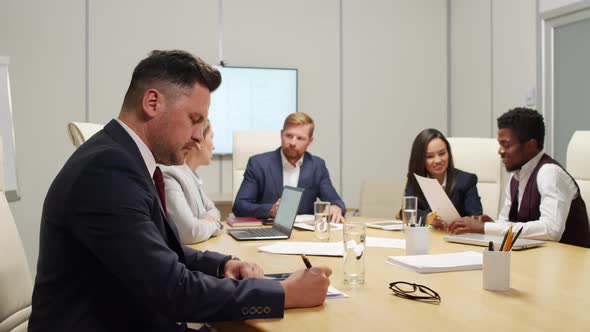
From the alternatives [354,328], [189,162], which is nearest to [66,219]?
[354,328]

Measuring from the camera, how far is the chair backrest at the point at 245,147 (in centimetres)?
384

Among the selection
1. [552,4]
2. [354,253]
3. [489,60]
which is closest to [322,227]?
[354,253]

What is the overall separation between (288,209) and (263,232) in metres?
0.16

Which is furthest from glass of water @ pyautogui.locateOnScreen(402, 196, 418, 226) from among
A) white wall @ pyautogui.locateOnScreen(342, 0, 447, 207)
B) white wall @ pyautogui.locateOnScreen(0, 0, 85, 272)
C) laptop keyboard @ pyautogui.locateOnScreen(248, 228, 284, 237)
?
white wall @ pyautogui.locateOnScreen(0, 0, 85, 272)

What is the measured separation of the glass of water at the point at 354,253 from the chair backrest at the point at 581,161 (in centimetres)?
176

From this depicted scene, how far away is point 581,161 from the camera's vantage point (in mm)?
2723

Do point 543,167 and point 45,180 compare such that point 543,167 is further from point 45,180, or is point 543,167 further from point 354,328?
point 45,180

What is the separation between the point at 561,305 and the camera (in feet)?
4.08

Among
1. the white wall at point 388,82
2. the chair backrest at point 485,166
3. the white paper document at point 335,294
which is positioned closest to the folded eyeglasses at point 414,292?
the white paper document at point 335,294

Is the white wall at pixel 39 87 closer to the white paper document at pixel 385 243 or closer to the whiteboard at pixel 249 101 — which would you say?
the whiteboard at pixel 249 101

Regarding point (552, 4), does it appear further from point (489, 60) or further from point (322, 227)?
point (322, 227)

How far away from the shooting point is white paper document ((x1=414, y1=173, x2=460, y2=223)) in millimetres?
2385

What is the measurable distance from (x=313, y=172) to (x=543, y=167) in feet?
5.00

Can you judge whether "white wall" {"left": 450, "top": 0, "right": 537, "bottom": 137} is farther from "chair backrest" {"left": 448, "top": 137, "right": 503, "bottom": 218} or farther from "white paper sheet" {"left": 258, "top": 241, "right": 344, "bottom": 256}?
"white paper sheet" {"left": 258, "top": 241, "right": 344, "bottom": 256}
